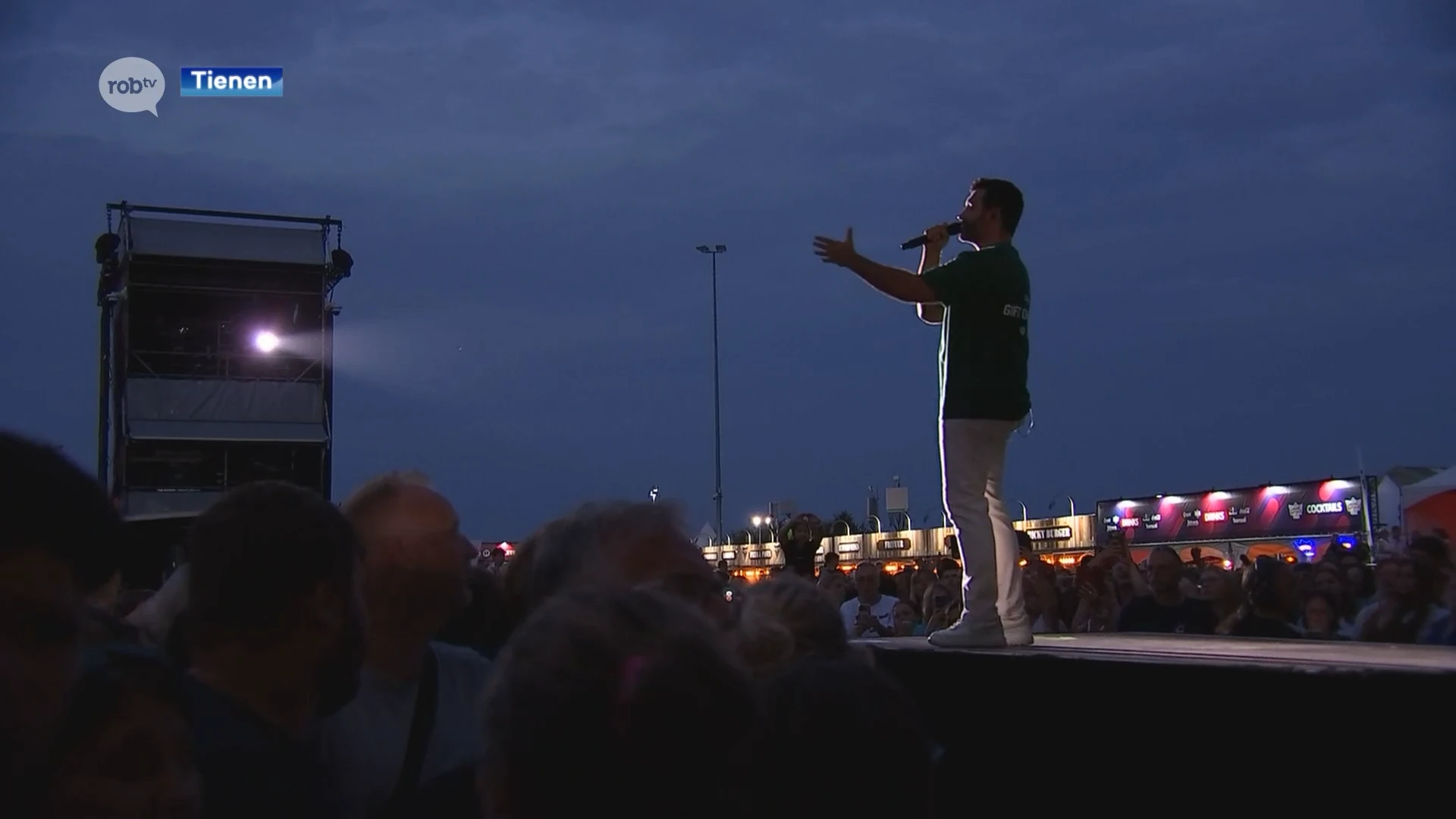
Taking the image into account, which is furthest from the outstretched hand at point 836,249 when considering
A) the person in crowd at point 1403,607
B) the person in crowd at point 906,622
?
the person in crowd at point 906,622

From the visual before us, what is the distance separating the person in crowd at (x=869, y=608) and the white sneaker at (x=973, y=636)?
4.46 meters

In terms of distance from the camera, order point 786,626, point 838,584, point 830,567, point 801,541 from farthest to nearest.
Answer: point 830,567
point 838,584
point 801,541
point 786,626

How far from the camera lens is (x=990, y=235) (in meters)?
4.65

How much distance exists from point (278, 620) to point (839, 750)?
3.37 ft

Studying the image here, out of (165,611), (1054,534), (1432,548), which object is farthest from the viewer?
(1054,534)

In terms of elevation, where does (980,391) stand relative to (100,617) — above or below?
above

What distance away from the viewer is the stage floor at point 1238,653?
2408mm

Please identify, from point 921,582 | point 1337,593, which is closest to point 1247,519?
point 921,582

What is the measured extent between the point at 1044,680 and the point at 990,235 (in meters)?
2.14

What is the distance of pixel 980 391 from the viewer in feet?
14.4

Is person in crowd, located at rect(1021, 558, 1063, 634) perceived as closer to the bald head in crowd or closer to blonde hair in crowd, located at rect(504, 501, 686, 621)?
blonde hair in crowd, located at rect(504, 501, 686, 621)

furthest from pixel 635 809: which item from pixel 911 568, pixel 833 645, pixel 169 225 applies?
pixel 169 225

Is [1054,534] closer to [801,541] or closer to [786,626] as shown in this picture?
[801,541]

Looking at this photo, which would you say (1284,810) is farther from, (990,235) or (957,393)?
(990,235)
